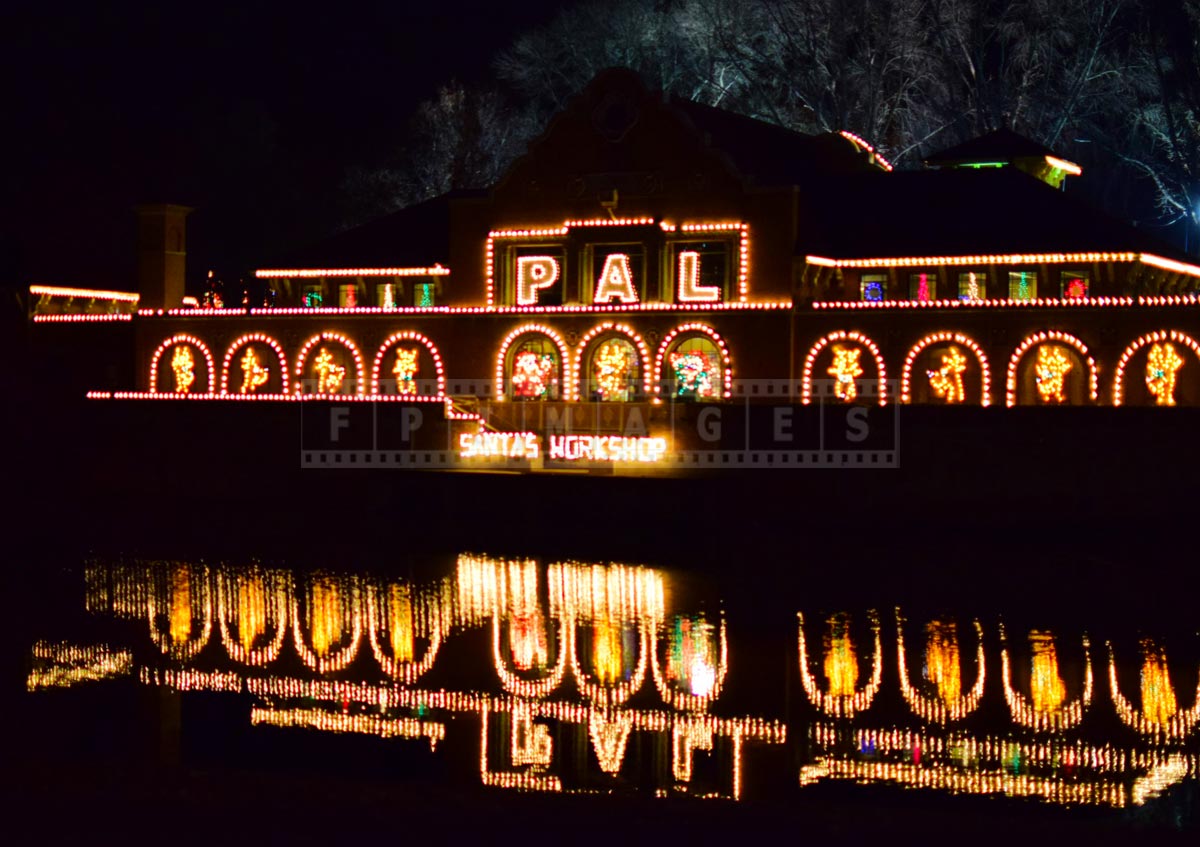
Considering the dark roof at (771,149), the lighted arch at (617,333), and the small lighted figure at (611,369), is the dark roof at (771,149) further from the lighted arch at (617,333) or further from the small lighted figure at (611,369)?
the small lighted figure at (611,369)

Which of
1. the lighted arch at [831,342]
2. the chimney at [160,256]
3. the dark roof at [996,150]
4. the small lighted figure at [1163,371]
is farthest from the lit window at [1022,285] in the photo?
the chimney at [160,256]

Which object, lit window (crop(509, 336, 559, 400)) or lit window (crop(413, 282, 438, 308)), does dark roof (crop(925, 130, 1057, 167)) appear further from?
lit window (crop(413, 282, 438, 308))

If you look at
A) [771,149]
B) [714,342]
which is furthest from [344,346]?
[771,149]

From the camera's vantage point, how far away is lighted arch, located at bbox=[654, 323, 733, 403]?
145 ft

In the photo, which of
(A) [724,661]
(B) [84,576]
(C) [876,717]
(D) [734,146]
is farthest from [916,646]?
(D) [734,146]

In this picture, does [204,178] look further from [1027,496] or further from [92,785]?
[92,785]

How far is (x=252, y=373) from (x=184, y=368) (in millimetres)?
2265

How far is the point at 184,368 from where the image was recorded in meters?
50.7

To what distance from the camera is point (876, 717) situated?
19281 mm

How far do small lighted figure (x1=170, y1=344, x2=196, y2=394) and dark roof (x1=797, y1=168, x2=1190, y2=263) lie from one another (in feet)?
59.5

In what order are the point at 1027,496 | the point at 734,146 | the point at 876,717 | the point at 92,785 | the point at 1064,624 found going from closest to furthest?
the point at 92,785, the point at 876,717, the point at 1064,624, the point at 1027,496, the point at 734,146

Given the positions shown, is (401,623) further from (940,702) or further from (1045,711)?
(1045,711)

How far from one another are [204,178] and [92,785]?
222 feet

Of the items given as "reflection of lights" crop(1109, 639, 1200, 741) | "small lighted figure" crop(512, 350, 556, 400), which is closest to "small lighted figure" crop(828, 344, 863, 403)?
"small lighted figure" crop(512, 350, 556, 400)
